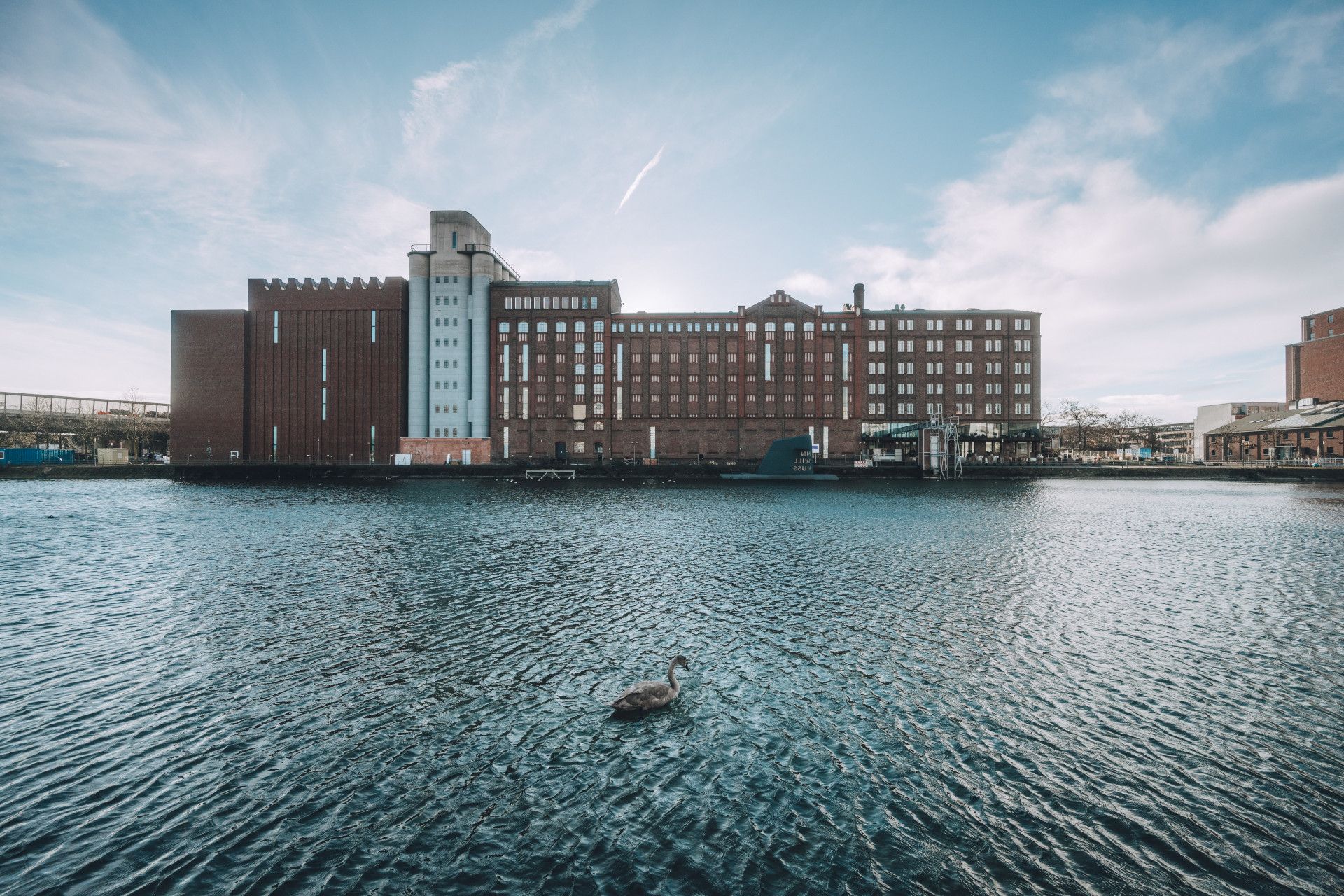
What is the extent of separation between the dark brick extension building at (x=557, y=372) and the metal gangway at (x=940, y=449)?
12.2 feet

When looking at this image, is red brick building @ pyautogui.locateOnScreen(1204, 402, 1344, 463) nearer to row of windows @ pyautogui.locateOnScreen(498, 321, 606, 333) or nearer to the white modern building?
the white modern building

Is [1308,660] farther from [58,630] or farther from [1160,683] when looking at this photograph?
[58,630]

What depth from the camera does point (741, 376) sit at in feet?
403

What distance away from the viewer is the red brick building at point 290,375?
116562mm

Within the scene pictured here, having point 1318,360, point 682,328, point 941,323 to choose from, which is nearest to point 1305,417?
point 1318,360

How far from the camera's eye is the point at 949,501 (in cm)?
6275

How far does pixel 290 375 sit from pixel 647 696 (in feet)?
425

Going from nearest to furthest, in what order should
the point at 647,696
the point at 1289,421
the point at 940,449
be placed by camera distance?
the point at 647,696 < the point at 940,449 < the point at 1289,421

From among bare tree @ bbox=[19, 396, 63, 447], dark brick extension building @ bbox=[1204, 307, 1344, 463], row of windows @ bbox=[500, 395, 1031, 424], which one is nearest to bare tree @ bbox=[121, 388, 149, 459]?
bare tree @ bbox=[19, 396, 63, 447]

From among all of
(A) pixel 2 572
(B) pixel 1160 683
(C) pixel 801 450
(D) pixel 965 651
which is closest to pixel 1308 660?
(B) pixel 1160 683

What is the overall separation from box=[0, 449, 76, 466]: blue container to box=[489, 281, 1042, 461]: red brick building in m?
81.0

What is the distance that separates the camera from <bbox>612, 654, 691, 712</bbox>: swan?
11805 mm

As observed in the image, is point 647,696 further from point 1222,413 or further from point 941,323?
point 1222,413

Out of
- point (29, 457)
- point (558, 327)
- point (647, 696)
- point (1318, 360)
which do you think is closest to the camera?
point (647, 696)
